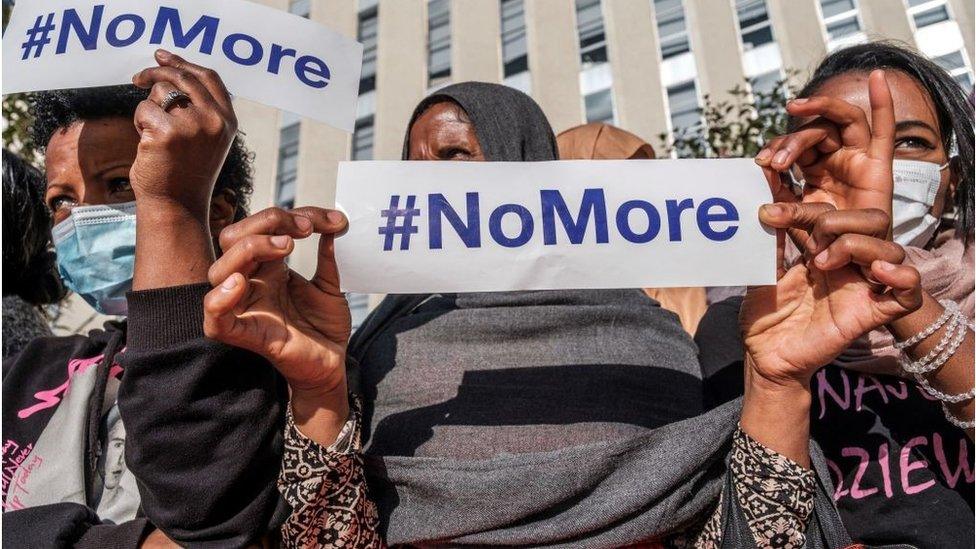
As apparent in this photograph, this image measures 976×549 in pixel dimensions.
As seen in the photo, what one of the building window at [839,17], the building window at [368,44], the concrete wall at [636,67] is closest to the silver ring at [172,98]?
the concrete wall at [636,67]

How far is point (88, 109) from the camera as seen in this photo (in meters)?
2.03

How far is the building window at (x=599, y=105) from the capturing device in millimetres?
14844

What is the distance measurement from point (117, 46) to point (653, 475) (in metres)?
1.50

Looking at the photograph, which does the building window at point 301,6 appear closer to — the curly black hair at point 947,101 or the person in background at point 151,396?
the person in background at point 151,396

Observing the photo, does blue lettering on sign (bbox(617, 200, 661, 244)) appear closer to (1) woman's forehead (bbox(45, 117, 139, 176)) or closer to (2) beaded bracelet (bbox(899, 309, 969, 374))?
(2) beaded bracelet (bbox(899, 309, 969, 374))

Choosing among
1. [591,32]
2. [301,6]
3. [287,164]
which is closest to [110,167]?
[287,164]

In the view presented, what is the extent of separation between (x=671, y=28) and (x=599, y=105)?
2388 millimetres

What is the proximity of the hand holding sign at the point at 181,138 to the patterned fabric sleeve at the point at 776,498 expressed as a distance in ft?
4.05

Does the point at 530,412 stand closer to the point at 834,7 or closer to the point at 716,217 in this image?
the point at 716,217

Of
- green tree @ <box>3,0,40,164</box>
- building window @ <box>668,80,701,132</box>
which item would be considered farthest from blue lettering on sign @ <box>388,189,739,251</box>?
building window @ <box>668,80,701,132</box>

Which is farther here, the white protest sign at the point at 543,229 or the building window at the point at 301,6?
the building window at the point at 301,6

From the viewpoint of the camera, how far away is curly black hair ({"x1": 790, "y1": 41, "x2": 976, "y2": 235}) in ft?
6.48

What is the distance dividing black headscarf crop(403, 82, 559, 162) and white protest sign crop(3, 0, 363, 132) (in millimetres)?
617

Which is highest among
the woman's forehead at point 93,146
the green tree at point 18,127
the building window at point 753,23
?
the building window at point 753,23
